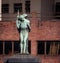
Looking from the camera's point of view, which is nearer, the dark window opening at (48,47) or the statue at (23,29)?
the statue at (23,29)

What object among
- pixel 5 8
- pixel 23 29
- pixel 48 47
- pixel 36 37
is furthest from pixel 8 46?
pixel 23 29

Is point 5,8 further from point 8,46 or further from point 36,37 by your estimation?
point 36,37

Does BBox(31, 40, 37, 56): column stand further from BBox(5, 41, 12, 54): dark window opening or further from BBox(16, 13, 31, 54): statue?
BBox(16, 13, 31, 54): statue

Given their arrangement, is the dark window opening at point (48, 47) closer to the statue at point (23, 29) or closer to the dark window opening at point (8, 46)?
the dark window opening at point (8, 46)

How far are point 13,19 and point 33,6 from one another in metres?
4.01

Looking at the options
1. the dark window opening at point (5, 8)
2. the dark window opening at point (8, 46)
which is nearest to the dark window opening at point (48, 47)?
the dark window opening at point (8, 46)

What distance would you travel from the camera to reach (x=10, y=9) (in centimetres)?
5253

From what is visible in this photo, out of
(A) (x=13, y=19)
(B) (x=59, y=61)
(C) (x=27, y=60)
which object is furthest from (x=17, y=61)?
(A) (x=13, y=19)

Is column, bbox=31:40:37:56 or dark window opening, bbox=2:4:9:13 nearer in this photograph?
column, bbox=31:40:37:56

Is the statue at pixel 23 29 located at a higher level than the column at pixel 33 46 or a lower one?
higher

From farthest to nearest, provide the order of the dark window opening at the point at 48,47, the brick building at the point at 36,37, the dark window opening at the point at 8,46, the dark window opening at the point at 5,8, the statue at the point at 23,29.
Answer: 1. the dark window opening at the point at 5,8
2. the dark window opening at the point at 8,46
3. the dark window opening at the point at 48,47
4. the brick building at the point at 36,37
5. the statue at the point at 23,29

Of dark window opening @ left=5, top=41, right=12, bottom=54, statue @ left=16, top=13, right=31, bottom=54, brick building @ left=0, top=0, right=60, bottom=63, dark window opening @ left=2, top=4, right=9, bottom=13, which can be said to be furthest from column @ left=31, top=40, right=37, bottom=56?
statue @ left=16, top=13, right=31, bottom=54

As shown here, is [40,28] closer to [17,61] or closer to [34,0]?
[34,0]

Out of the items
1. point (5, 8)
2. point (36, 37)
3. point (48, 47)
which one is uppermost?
point (5, 8)
